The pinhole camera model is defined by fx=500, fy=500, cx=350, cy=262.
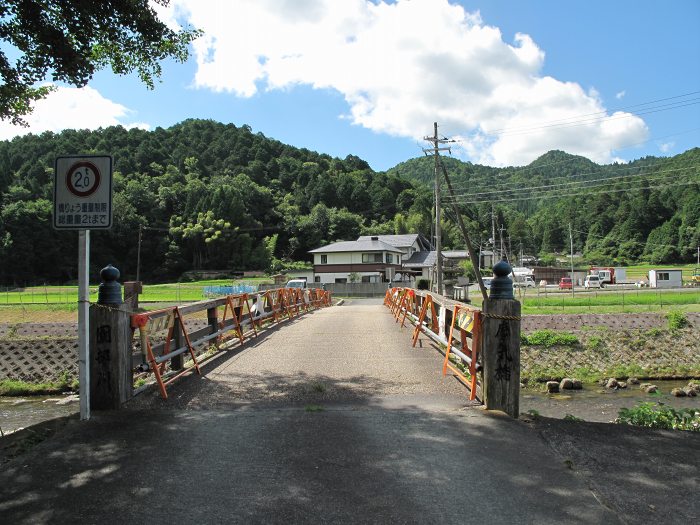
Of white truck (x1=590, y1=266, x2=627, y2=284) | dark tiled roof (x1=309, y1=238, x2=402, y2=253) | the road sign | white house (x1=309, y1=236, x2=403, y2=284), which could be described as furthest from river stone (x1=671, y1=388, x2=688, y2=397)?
white truck (x1=590, y1=266, x2=627, y2=284)

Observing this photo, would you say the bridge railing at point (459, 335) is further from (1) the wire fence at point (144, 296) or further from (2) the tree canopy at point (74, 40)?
(1) the wire fence at point (144, 296)

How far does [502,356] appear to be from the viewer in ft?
16.1

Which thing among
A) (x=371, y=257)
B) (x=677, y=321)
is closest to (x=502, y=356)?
(x=677, y=321)

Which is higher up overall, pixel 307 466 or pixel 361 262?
pixel 361 262

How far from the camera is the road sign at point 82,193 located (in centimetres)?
463

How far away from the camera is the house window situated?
58487mm

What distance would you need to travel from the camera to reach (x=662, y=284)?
58719 mm

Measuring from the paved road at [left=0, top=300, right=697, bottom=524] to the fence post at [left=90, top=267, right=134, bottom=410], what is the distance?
0.23 m

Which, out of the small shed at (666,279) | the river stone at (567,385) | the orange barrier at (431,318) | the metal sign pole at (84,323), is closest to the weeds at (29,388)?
the orange barrier at (431,318)

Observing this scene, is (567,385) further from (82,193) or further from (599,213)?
(599,213)

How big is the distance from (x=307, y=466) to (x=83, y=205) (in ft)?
10.3

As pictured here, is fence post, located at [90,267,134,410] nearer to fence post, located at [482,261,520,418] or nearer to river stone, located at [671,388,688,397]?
fence post, located at [482,261,520,418]

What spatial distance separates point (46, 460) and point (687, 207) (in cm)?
11201

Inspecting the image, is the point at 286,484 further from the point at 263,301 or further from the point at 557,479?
the point at 263,301
